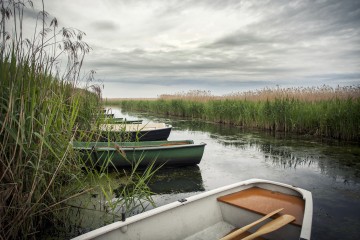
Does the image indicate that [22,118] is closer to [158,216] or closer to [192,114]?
[158,216]

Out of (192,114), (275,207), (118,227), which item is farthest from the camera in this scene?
(192,114)

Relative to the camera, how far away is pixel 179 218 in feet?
7.69

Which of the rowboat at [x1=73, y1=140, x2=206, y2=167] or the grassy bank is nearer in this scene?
the rowboat at [x1=73, y1=140, x2=206, y2=167]

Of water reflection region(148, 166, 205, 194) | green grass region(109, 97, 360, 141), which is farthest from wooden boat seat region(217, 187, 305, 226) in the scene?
green grass region(109, 97, 360, 141)

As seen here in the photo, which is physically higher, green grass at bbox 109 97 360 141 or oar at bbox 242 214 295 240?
green grass at bbox 109 97 360 141

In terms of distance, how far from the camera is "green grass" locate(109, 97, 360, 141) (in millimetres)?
8273

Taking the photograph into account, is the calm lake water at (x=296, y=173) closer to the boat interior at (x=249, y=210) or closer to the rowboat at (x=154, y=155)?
the rowboat at (x=154, y=155)

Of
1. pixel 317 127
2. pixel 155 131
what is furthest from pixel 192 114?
pixel 155 131

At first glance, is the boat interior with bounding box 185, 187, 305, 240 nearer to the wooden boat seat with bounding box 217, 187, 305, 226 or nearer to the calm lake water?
the wooden boat seat with bounding box 217, 187, 305, 226

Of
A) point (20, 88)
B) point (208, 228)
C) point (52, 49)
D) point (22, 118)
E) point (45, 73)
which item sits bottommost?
point (208, 228)

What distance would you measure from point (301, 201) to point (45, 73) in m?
2.80

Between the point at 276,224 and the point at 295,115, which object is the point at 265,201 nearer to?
the point at 276,224

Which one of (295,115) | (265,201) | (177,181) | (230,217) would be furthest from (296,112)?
(230,217)

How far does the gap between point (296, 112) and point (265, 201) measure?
8.24 m
